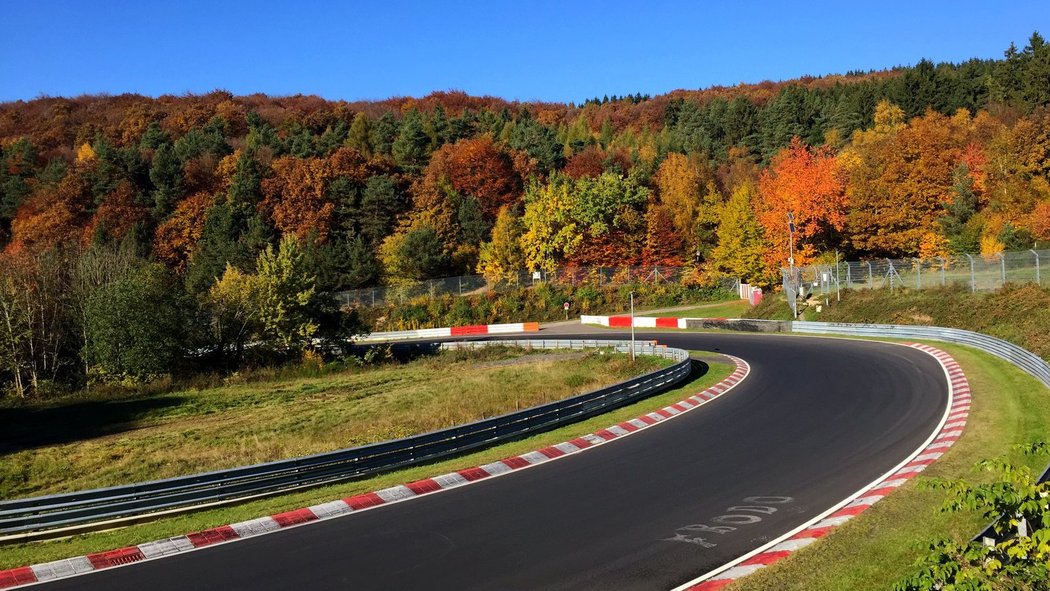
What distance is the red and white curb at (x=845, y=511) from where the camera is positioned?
10773 millimetres

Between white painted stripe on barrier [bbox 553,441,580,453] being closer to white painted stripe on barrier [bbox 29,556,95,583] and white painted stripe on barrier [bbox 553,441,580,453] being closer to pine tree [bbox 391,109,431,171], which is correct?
white painted stripe on barrier [bbox 29,556,95,583]

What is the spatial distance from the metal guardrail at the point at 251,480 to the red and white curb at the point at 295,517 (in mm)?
1868

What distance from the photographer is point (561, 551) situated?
39.2ft

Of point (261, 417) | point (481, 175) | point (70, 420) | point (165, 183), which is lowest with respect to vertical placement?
point (70, 420)

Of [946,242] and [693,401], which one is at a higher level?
[946,242]

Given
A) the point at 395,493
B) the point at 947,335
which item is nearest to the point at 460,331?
the point at 947,335

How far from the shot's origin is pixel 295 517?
14.7 metres

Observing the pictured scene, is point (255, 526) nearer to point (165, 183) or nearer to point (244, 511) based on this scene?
point (244, 511)

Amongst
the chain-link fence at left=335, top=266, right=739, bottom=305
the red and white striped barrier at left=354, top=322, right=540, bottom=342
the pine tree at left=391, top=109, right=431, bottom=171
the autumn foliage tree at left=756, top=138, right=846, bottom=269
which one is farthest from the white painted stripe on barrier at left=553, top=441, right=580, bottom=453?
the pine tree at left=391, top=109, right=431, bottom=171

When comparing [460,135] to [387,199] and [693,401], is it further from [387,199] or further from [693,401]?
[693,401]

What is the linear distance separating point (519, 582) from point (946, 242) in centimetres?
6299

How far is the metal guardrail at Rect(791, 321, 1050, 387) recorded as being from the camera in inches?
1011

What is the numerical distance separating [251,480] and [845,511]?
12.0 m

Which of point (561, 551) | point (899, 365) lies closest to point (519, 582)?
point (561, 551)
